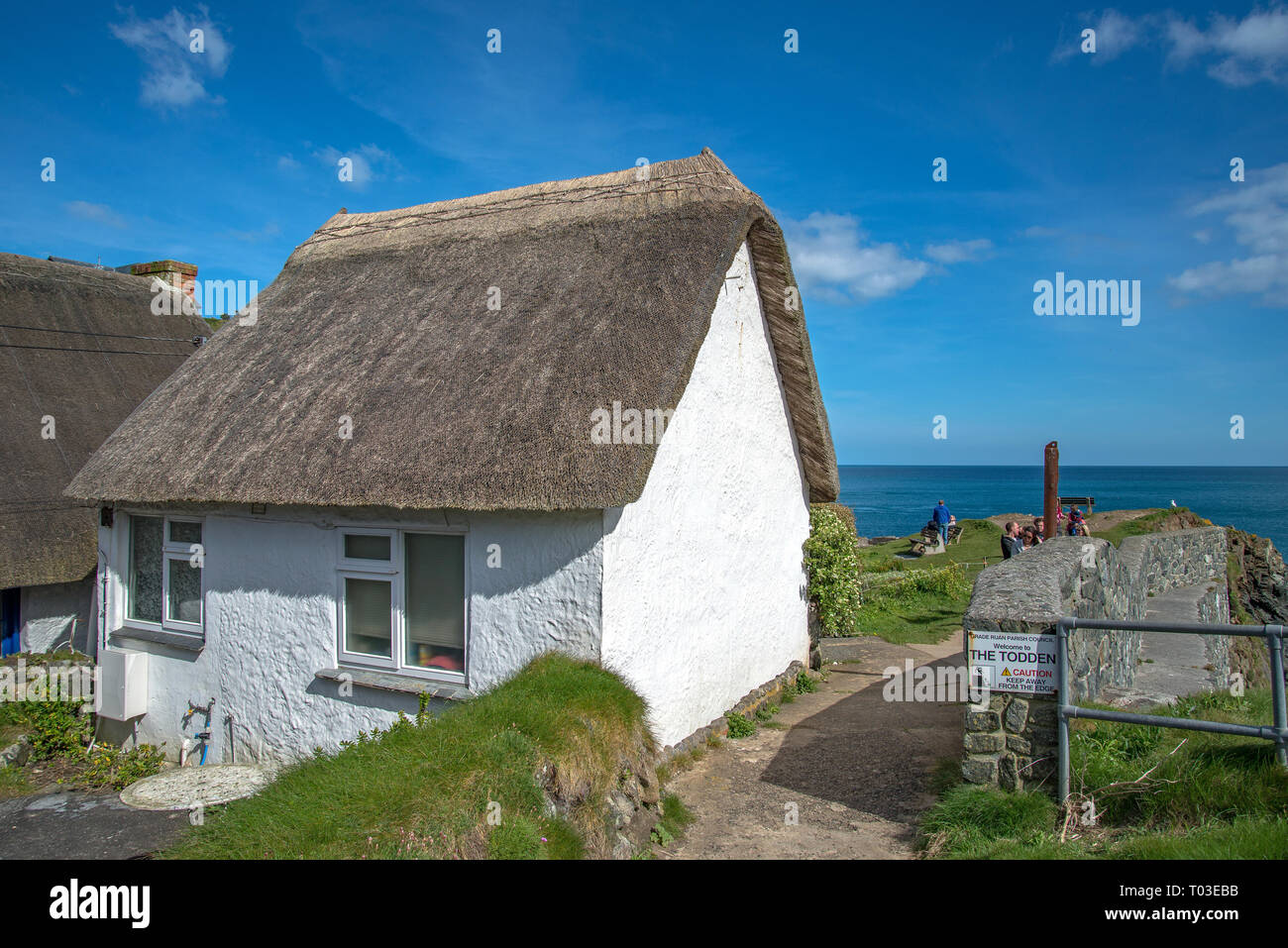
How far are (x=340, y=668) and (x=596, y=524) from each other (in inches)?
128

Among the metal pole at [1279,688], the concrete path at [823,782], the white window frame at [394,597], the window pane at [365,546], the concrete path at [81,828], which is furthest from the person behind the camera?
the window pane at [365,546]

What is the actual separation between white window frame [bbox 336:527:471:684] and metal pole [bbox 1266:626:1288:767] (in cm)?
566

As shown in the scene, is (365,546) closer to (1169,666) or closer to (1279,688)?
(1279,688)

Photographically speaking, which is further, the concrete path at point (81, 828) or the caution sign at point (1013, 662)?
the concrete path at point (81, 828)

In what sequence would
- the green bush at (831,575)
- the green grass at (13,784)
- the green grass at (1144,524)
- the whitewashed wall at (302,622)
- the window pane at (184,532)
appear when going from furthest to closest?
1. the green grass at (1144,524)
2. the green bush at (831,575)
3. the window pane at (184,532)
4. the green grass at (13,784)
5. the whitewashed wall at (302,622)

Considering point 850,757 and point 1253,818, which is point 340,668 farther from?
point 1253,818

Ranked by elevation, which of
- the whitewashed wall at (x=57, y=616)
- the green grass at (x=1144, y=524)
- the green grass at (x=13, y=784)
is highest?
the green grass at (x=1144, y=524)

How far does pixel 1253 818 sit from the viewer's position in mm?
4395

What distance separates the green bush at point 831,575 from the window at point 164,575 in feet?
24.6

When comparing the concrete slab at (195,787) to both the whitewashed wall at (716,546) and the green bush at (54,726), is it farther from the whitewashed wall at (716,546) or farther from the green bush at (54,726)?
the whitewashed wall at (716,546)

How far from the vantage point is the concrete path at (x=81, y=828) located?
257 inches

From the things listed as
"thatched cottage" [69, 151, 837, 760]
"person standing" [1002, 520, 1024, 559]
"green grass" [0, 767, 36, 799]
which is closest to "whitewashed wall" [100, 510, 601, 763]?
"thatched cottage" [69, 151, 837, 760]

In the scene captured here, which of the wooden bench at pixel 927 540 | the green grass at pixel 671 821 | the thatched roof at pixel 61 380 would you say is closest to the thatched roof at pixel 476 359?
the thatched roof at pixel 61 380

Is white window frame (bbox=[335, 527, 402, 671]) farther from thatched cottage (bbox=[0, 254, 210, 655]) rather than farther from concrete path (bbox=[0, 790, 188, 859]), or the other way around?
thatched cottage (bbox=[0, 254, 210, 655])
